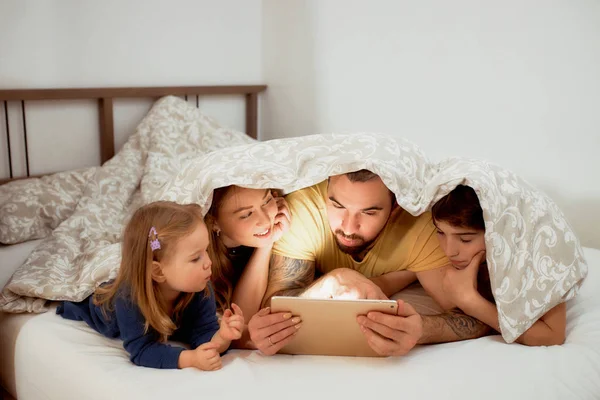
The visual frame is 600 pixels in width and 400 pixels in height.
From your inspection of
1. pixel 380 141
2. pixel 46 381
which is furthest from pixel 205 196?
pixel 46 381

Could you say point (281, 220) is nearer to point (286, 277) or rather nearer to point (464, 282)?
point (286, 277)

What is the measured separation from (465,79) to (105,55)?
152 cm

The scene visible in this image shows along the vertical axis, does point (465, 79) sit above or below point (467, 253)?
above

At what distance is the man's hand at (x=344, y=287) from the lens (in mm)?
1622

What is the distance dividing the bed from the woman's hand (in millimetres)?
40

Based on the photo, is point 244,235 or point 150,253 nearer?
point 150,253

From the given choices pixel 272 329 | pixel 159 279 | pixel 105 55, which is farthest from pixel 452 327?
pixel 105 55

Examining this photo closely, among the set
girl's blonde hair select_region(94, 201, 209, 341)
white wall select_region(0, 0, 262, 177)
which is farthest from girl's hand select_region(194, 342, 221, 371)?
white wall select_region(0, 0, 262, 177)

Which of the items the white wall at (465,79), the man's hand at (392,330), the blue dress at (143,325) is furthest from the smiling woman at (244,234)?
the white wall at (465,79)

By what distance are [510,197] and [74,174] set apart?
67.8 inches

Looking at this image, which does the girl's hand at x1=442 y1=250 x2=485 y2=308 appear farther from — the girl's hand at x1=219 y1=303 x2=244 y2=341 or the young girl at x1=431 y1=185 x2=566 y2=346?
the girl's hand at x1=219 y1=303 x2=244 y2=341

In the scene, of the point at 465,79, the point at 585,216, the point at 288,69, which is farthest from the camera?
the point at 288,69

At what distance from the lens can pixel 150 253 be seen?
150 centimetres

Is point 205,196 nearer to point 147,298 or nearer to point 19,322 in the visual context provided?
point 147,298
